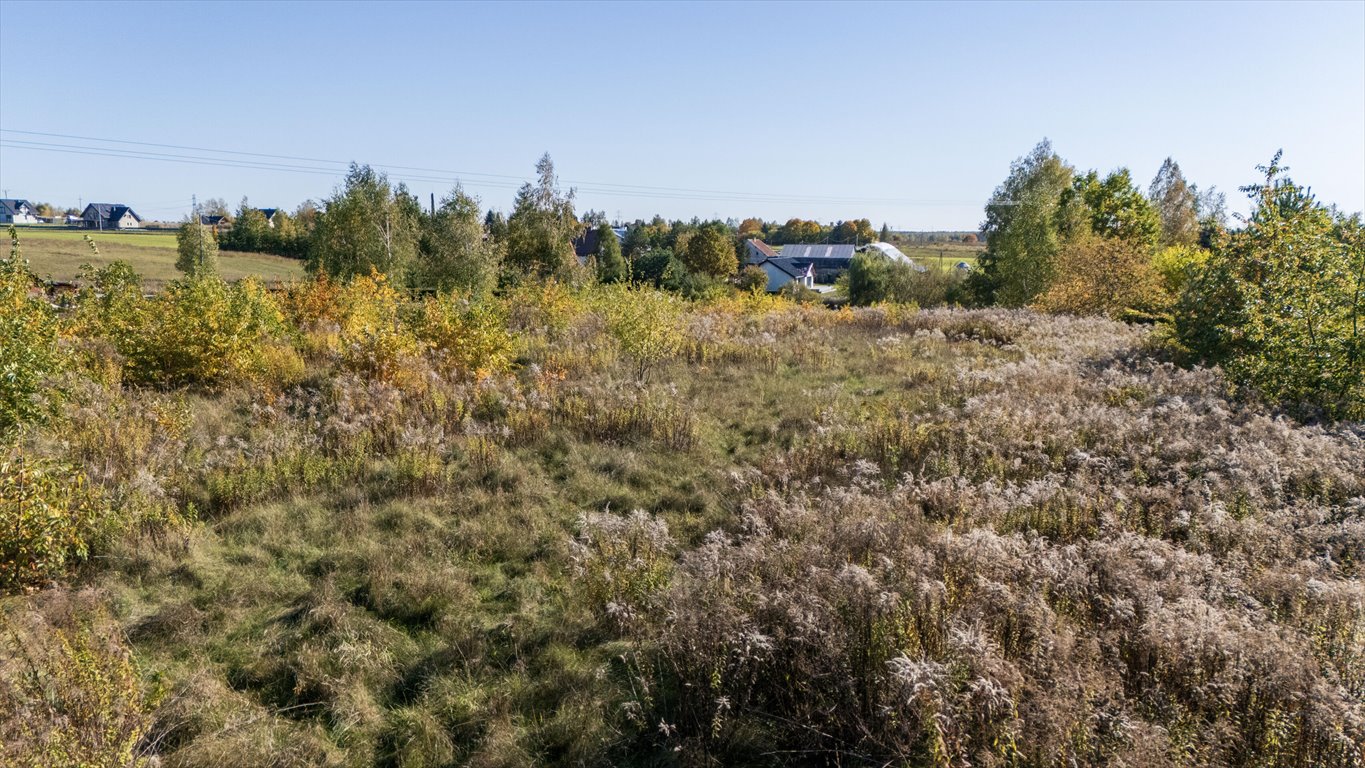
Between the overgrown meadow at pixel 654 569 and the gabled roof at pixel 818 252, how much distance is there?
77.9 m

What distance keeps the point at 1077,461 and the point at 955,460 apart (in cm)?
120

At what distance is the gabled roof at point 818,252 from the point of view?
86.8 meters

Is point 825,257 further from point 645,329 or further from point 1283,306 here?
point 1283,306

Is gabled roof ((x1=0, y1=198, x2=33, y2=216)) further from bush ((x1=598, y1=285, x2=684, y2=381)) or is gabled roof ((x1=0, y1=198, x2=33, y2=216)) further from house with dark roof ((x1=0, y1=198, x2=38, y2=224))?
bush ((x1=598, y1=285, x2=684, y2=381))

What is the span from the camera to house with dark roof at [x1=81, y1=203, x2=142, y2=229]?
3875 inches

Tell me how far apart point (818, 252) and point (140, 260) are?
227ft

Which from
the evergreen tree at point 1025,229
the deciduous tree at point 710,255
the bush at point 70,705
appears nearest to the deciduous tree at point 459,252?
the bush at point 70,705

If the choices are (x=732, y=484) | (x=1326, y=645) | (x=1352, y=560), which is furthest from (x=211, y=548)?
(x=1352, y=560)

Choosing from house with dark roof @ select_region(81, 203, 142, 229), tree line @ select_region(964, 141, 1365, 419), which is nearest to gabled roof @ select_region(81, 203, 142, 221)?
house with dark roof @ select_region(81, 203, 142, 229)

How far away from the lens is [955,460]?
7578 mm

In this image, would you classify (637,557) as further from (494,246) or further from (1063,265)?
(1063,265)

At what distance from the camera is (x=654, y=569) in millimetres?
5562

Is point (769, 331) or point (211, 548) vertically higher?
point (769, 331)

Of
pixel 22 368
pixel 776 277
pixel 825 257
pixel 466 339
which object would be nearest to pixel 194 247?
pixel 466 339
